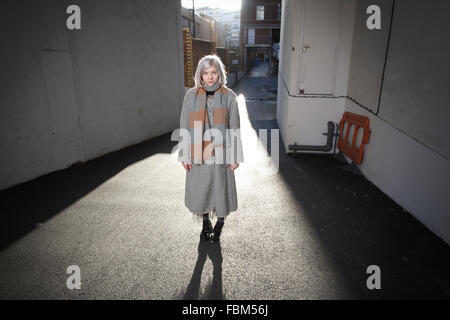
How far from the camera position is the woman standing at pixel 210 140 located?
260 centimetres

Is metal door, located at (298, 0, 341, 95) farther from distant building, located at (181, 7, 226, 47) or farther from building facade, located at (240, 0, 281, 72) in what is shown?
building facade, located at (240, 0, 281, 72)

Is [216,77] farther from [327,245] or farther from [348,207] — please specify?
→ [348,207]

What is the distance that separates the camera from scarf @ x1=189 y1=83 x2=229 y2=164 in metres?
2.60

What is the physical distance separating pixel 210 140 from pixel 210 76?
0.59 m

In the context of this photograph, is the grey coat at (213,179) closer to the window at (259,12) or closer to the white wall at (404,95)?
the white wall at (404,95)

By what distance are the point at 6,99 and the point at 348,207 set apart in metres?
5.13

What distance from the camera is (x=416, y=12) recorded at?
11.2 feet

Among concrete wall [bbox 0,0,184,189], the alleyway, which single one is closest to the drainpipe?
the alleyway

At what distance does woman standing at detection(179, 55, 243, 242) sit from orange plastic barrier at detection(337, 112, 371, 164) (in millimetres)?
2938

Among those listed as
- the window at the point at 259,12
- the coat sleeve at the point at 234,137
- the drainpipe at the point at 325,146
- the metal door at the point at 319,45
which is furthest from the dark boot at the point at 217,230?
the window at the point at 259,12

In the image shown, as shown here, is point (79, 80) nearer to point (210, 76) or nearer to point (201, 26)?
point (210, 76)

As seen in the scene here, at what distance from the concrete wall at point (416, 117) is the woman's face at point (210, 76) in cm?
238

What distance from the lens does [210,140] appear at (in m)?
2.70
